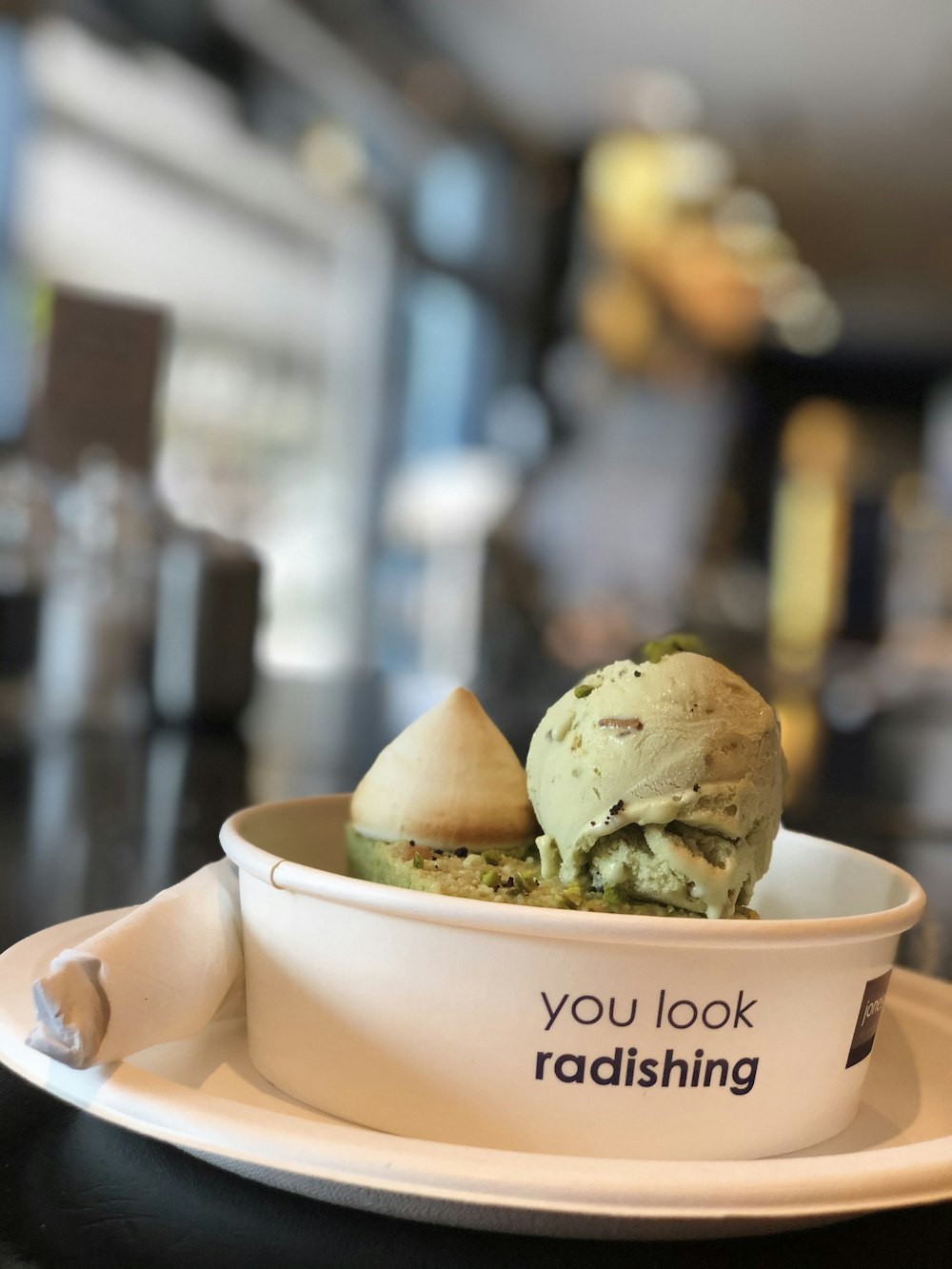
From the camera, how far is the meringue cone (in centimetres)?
61

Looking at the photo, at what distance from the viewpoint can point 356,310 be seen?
3.34 meters

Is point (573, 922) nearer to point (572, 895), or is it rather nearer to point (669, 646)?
point (572, 895)

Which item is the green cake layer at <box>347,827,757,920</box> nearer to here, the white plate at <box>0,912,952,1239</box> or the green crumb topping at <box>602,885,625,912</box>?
the green crumb topping at <box>602,885,625,912</box>

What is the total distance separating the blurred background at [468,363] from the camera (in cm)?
238

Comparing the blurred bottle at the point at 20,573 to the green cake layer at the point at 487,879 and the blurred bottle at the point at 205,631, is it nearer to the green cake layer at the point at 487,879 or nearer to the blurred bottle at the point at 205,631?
the blurred bottle at the point at 205,631

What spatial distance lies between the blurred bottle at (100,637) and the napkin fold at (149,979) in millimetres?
1336

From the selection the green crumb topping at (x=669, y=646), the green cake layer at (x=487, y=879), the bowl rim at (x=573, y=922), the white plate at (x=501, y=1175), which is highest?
the green crumb topping at (x=669, y=646)

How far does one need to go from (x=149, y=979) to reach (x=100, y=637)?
1429 mm

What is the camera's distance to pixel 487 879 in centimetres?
53

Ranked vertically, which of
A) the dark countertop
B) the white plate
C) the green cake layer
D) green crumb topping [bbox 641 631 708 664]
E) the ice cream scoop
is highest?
green crumb topping [bbox 641 631 708 664]

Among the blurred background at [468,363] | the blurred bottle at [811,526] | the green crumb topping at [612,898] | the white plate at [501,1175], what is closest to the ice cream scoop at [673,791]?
the green crumb topping at [612,898]

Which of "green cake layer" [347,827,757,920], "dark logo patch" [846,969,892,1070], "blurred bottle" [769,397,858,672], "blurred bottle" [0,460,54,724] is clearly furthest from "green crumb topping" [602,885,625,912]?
"blurred bottle" [769,397,858,672]

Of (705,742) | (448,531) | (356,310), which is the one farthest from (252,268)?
(705,742)

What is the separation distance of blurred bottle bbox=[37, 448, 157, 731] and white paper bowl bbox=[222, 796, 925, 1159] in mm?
1437
